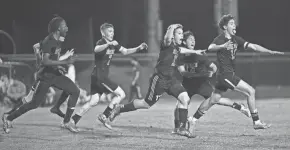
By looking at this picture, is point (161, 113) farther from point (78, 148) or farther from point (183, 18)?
point (183, 18)

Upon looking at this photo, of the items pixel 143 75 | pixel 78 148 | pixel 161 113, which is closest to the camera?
pixel 78 148

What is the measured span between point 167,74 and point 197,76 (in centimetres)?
67

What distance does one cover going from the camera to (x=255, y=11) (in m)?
30.8

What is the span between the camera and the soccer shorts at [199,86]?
32.4 feet

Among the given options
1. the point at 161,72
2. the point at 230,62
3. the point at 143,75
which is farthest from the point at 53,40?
the point at 143,75

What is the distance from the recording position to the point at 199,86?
992 centimetres

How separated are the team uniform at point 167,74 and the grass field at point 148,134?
0.73m

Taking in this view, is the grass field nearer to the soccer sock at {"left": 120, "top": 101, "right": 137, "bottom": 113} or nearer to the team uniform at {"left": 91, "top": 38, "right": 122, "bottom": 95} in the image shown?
the soccer sock at {"left": 120, "top": 101, "right": 137, "bottom": 113}

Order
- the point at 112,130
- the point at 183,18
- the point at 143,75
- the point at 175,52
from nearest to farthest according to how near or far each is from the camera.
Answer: the point at 175,52, the point at 112,130, the point at 143,75, the point at 183,18

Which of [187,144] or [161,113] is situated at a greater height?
[187,144]

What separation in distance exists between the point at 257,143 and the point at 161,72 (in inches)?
77.2

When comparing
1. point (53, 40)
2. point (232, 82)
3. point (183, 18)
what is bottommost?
point (183, 18)

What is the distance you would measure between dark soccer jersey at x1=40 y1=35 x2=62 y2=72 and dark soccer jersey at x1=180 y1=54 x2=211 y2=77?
2044mm

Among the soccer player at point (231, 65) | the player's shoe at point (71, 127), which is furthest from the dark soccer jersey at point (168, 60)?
the player's shoe at point (71, 127)
